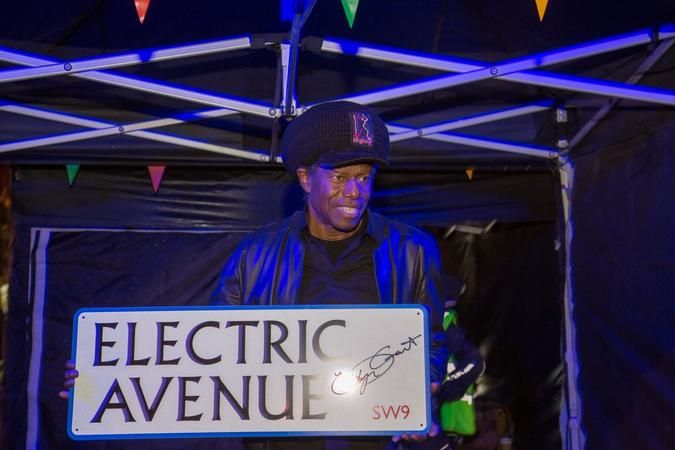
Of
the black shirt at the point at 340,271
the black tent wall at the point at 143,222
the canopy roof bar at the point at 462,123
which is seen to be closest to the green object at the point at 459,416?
the black tent wall at the point at 143,222

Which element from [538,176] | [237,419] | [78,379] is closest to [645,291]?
[538,176]

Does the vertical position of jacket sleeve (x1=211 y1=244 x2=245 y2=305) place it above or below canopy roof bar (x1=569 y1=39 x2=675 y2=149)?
below

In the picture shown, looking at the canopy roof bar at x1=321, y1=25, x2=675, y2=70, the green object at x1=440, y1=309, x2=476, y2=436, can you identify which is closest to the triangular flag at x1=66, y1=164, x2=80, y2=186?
the canopy roof bar at x1=321, y1=25, x2=675, y2=70

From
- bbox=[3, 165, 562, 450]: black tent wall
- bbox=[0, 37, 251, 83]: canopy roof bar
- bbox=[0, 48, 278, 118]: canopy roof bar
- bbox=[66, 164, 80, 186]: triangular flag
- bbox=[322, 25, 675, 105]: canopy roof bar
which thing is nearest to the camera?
bbox=[0, 37, 251, 83]: canopy roof bar

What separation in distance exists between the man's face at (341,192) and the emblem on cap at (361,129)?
0.27 feet

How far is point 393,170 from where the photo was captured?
188 inches

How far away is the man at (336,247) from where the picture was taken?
6.50 feet

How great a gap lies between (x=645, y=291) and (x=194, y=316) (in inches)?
107

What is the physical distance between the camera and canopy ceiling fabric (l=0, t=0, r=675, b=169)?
3.58m

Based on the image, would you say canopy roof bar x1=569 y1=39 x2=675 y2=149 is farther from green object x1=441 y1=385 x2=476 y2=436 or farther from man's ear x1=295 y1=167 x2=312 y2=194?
man's ear x1=295 y1=167 x2=312 y2=194

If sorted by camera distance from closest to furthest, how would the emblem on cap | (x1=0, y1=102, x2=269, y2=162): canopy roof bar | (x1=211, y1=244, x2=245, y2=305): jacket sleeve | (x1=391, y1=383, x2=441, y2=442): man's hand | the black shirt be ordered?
1. (x1=391, y1=383, x2=441, y2=442): man's hand
2. the emblem on cap
3. the black shirt
4. (x1=211, y1=244, x2=245, y2=305): jacket sleeve
5. (x1=0, y1=102, x2=269, y2=162): canopy roof bar

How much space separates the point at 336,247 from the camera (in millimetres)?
2174

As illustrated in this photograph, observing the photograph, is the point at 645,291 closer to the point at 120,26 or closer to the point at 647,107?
the point at 647,107
